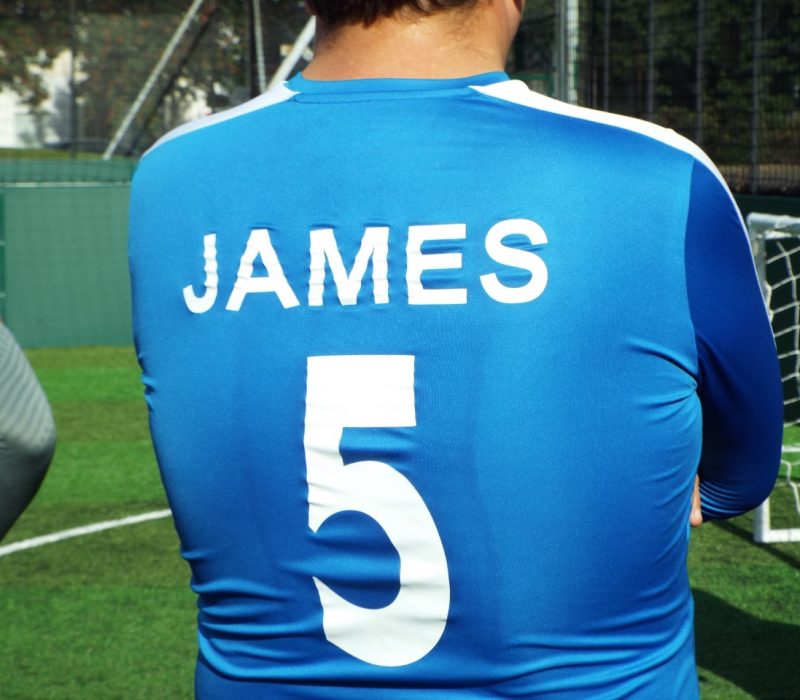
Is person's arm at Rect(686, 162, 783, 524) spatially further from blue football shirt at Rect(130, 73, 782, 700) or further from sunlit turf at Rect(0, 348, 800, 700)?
sunlit turf at Rect(0, 348, 800, 700)

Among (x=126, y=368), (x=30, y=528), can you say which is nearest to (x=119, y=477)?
(x=30, y=528)

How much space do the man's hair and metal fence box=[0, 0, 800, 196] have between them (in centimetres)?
650

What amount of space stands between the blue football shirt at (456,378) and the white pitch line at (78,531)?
5.57m

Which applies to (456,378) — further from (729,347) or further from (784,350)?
(784,350)

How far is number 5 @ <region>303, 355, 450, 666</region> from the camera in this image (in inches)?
50.2

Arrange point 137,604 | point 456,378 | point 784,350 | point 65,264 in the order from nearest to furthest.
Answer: point 456,378
point 137,604
point 784,350
point 65,264

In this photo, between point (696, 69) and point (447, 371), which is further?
point (696, 69)

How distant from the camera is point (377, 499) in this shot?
128 cm


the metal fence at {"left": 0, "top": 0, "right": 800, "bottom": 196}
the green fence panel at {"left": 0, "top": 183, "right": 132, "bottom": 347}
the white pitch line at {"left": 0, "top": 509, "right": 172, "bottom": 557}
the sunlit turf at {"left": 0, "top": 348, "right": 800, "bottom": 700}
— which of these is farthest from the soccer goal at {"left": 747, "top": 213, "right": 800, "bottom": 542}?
the green fence panel at {"left": 0, "top": 183, "right": 132, "bottom": 347}

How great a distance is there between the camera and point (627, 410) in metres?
1.28

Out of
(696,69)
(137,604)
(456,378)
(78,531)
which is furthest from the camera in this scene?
(696,69)

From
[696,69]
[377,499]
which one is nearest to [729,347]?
[377,499]

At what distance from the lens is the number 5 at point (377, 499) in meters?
1.28

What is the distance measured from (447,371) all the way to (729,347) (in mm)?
302
